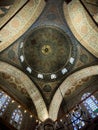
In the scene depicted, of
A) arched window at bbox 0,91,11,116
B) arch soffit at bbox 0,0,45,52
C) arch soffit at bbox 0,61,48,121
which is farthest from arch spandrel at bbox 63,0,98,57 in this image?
arched window at bbox 0,91,11,116

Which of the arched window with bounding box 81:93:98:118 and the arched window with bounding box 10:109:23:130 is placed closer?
the arched window with bounding box 10:109:23:130

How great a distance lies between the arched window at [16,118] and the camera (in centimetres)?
1173

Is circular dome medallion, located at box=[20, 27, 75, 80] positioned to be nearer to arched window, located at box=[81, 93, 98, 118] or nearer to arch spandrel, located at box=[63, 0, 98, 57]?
arch spandrel, located at box=[63, 0, 98, 57]

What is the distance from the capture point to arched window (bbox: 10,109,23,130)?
11.7 m

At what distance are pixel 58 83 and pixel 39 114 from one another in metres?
2.39

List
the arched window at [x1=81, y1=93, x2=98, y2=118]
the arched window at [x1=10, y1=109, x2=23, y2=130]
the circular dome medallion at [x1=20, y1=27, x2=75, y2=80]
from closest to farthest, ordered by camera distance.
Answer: the arched window at [x1=10, y1=109, x2=23, y2=130], the arched window at [x1=81, y1=93, x2=98, y2=118], the circular dome medallion at [x1=20, y1=27, x2=75, y2=80]

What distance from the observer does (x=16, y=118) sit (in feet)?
40.2

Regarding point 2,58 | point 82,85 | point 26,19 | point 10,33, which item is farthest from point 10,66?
point 82,85

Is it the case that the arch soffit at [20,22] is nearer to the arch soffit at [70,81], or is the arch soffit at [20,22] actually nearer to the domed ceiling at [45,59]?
the domed ceiling at [45,59]

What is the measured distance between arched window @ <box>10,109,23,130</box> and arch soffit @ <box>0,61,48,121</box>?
1.15 meters

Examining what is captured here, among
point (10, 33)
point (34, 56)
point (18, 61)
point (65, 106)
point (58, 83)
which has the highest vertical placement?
point (10, 33)

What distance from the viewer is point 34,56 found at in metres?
14.4

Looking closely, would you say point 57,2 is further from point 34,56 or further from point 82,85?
point 82,85

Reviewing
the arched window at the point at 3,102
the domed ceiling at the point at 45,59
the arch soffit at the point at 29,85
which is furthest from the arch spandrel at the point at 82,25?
the arched window at the point at 3,102
